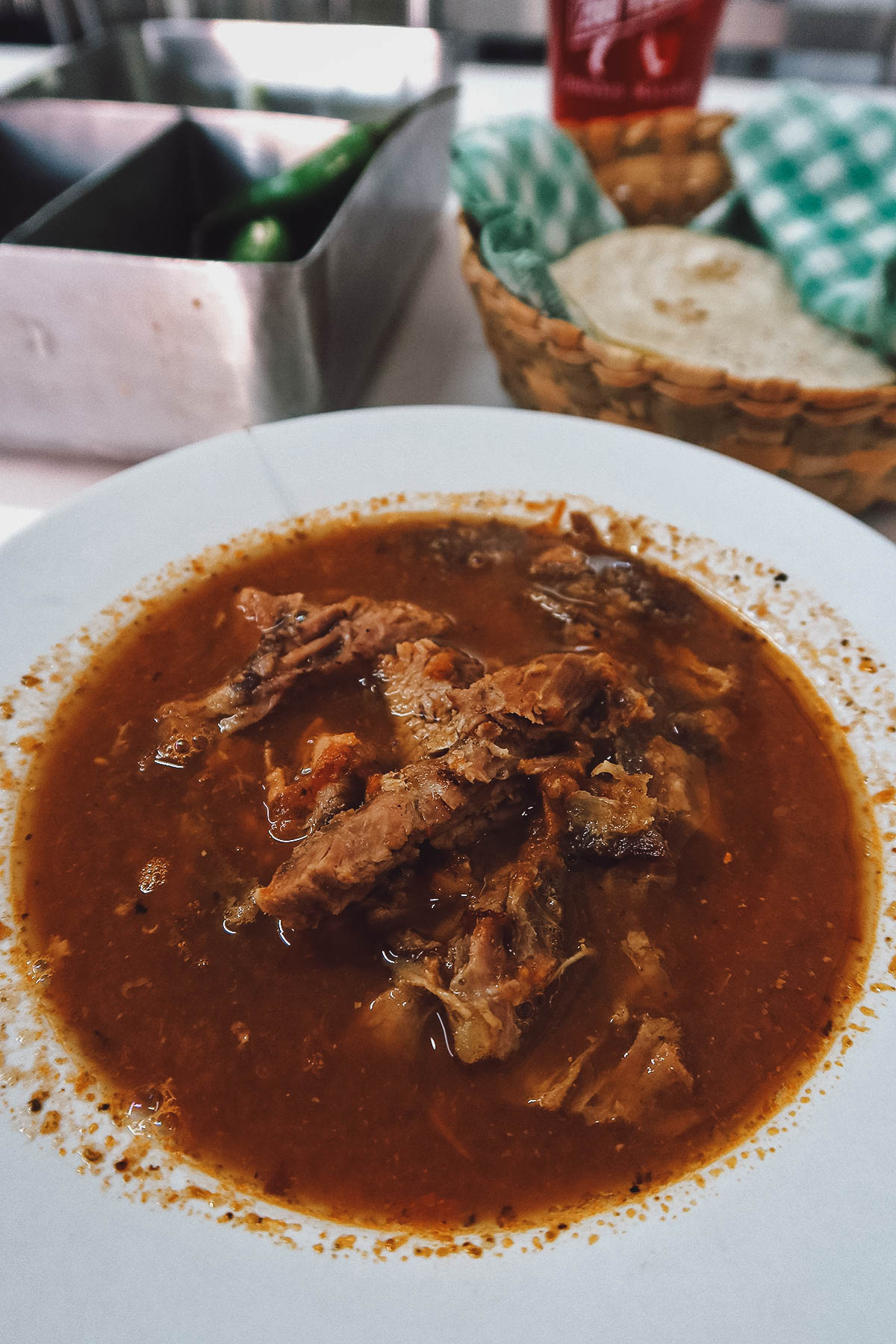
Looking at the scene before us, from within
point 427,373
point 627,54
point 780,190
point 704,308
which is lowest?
point 427,373

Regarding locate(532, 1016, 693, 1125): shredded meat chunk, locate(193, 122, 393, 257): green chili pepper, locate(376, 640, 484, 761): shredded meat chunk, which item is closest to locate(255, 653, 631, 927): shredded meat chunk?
locate(376, 640, 484, 761): shredded meat chunk

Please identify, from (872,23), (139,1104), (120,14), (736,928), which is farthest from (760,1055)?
(872,23)

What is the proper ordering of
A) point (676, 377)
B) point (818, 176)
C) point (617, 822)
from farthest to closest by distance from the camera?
1. point (818, 176)
2. point (676, 377)
3. point (617, 822)

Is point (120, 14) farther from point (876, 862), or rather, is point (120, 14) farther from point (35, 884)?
point (876, 862)

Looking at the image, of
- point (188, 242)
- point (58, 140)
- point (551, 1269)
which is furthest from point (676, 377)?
point (58, 140)

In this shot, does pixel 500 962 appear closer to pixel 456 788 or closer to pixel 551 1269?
pixel 456 788

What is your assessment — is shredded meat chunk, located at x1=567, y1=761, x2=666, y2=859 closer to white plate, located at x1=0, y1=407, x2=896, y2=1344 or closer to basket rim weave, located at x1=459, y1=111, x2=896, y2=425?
white plate, located at x1=0, y1=407, x2=896, y2=1344

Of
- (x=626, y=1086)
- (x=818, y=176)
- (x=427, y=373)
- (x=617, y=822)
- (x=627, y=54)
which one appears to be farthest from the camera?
(x=627, y=54)
